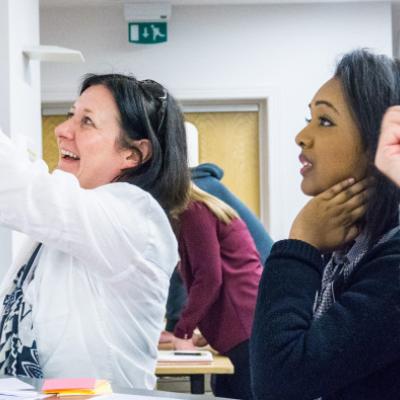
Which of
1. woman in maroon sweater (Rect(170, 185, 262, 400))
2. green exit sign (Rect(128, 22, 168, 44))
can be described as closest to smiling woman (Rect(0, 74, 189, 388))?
woman in maroon sweater (Rect(170, 185, 262, 400))

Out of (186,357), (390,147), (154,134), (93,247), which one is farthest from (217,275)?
(390,147)

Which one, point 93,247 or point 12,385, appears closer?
point 12,385

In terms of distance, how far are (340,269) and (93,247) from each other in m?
0.49

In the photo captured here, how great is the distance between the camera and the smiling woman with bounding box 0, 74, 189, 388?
1399 mm

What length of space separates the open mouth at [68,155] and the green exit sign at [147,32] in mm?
3570

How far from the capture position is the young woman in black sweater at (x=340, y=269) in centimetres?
103

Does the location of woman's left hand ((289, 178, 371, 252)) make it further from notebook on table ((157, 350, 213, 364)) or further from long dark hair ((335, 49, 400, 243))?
notebook on table ((157, 350, 213, 364))

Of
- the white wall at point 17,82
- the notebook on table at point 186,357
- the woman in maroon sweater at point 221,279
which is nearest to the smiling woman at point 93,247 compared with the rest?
the woman in maroon sweater at point 221,279

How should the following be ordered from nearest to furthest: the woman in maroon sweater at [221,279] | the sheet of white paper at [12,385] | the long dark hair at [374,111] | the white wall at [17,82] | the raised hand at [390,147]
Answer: the raised hand at [390,147] < the long dark hair at [374,111] < the sheet of white paper at [12,385] < the woman in maroon sweater at [221,279] < the white wall at [17,82]

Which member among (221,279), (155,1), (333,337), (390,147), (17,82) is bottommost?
(221,279)

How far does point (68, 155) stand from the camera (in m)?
1.67

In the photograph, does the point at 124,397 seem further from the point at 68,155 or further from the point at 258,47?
the point at 258,47

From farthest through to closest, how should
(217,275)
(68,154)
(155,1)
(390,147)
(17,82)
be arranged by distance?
(155,1), (17,82), (217,275), (68,154), (390,147)

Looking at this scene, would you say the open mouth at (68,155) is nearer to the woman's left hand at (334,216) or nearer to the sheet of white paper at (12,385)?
the sheet of white paper at (12,385)
